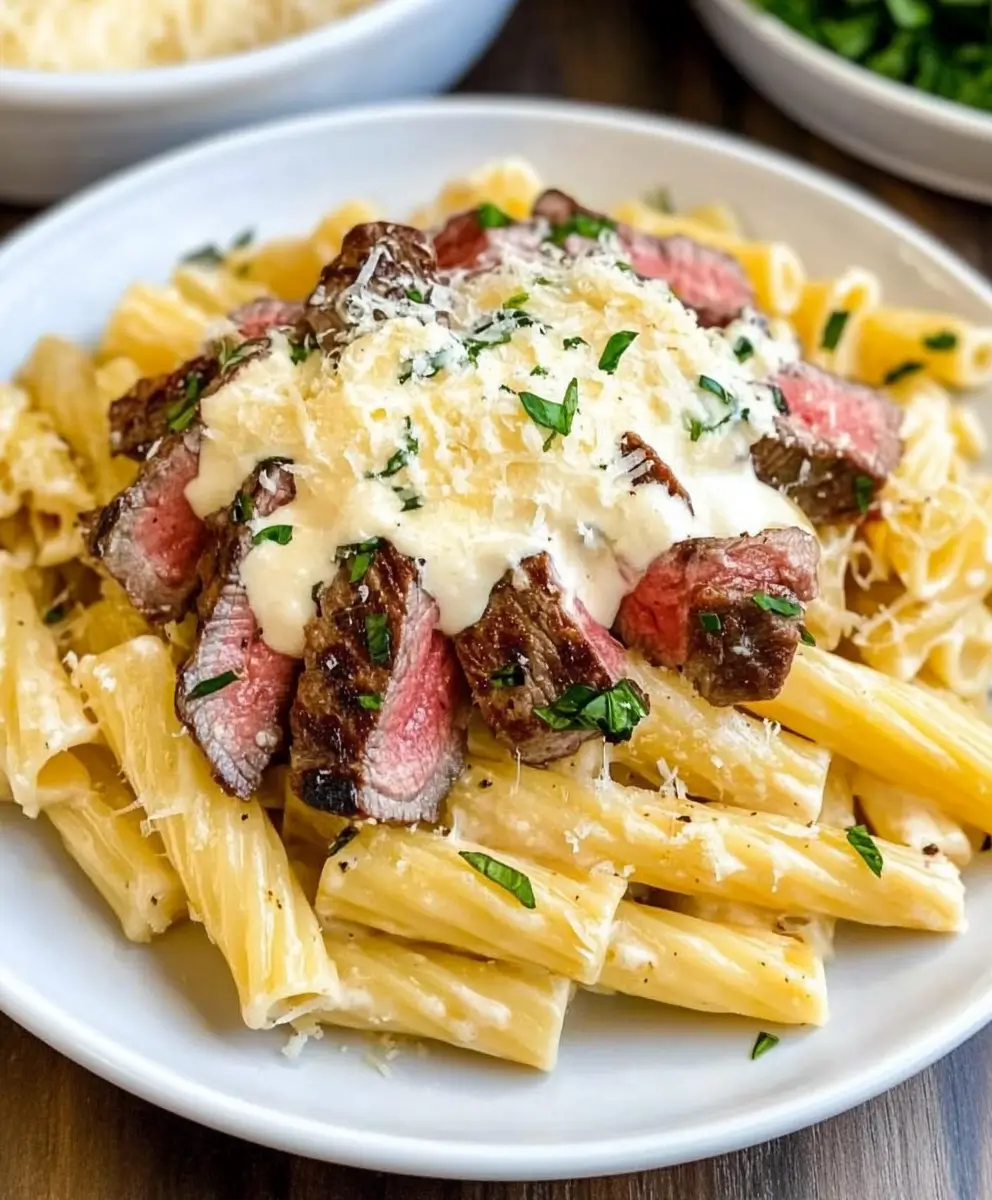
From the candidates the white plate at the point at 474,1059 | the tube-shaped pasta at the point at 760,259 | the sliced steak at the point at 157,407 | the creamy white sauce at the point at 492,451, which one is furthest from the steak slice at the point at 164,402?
the tube-shaped pasta at the point at 760,259

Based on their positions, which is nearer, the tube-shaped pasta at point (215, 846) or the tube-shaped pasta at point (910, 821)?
the tube-shaped pasta at point (215, 846)

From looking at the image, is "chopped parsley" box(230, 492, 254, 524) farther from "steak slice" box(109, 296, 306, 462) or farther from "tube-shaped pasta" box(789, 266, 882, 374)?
"tube-shaped pasta" box(789, 266, 882, 374)

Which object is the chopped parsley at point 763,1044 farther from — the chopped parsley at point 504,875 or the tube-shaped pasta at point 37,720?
the tube-shaped pasta at point 37,720

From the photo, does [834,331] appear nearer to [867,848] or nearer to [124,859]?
[867,848]

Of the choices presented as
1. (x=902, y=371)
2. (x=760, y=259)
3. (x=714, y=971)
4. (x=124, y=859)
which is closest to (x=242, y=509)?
(x=124, y=859)

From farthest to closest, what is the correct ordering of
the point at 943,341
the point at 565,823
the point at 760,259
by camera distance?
the point at 760,259
the point at 943,341
the point at 565,823

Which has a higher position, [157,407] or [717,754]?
[157,407]
